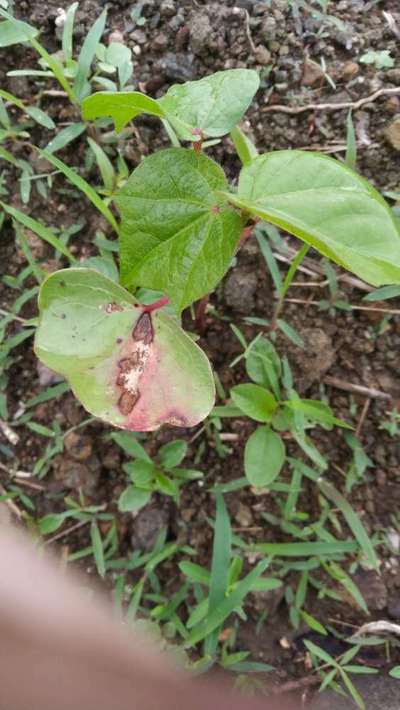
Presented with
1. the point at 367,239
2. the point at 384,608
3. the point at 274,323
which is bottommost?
the point at 384,608

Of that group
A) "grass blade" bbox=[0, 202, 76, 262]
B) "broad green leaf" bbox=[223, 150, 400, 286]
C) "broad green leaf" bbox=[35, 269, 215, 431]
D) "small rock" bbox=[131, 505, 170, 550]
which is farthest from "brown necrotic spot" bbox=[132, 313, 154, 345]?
"small rock" bbox=[131, 505, 170, 550]

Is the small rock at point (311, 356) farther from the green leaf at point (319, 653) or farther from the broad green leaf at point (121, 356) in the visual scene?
the green leaf at point (319, 653)

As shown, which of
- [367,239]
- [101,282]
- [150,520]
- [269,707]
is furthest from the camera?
[150,520]

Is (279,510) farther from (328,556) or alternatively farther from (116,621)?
(116,621)

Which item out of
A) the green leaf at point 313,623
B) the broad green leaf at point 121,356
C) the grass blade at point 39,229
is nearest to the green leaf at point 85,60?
the grass blade at point 39,229

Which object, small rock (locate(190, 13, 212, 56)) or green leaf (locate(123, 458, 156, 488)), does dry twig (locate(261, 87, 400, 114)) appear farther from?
green leaf (locate(123, 458, 156, 488))

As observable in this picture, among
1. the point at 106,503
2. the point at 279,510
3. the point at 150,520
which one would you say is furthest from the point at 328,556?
the point at 106,503
